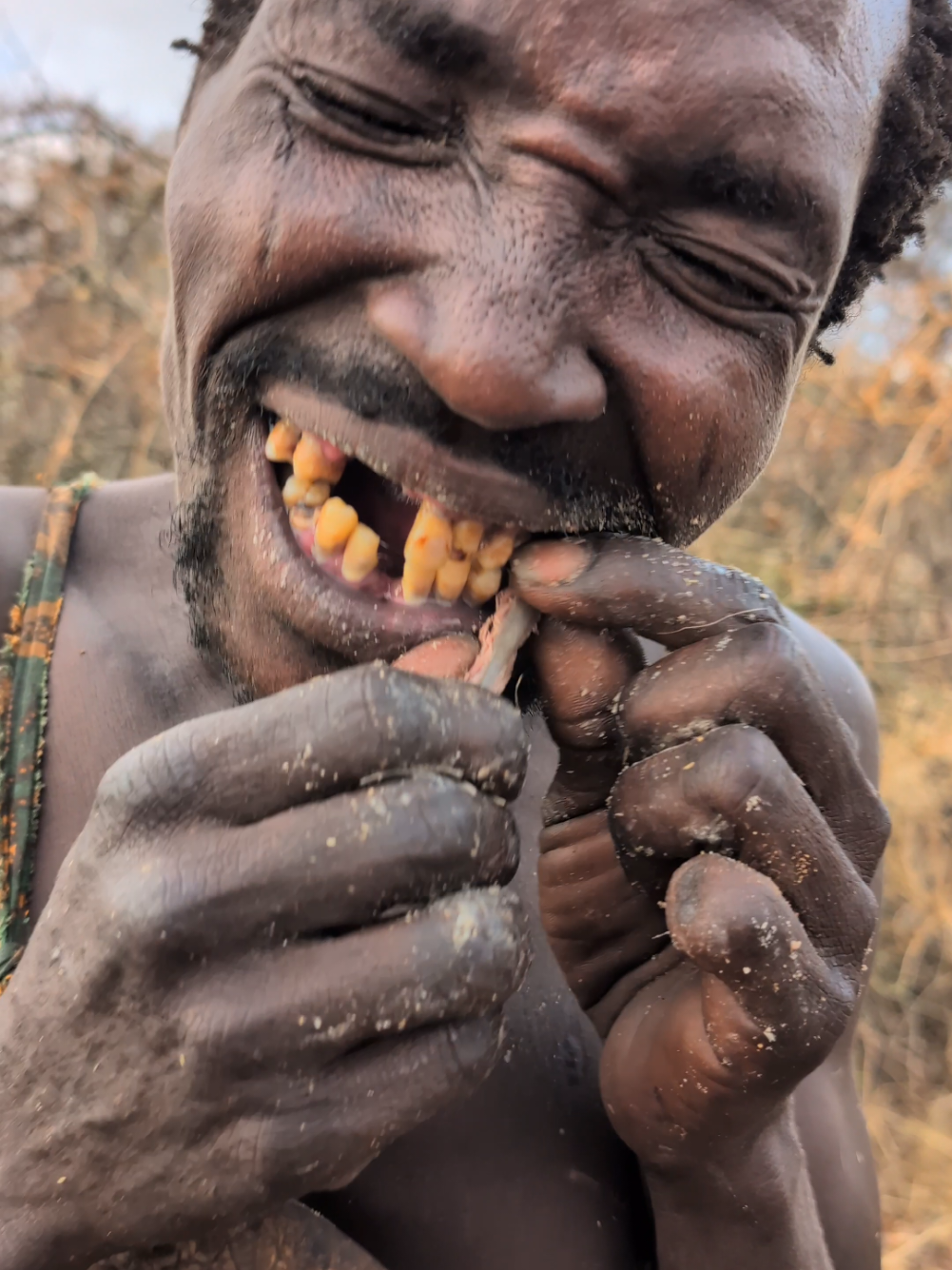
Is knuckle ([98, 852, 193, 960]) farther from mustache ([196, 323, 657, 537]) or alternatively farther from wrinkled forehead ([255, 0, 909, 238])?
wrinkled forehead ([255, 0, 909, 238])

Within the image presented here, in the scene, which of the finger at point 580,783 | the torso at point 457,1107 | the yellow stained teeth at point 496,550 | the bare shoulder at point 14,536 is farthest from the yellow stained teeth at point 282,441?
the bare shoulder at point 14,536

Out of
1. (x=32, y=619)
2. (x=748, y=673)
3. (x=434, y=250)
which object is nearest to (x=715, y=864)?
(x=748, y=673)

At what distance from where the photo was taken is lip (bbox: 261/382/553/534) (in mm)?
974

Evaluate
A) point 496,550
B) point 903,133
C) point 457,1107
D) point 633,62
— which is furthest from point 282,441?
point 903,133

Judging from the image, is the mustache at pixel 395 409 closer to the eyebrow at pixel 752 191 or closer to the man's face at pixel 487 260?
the man's face at pixel 487 260

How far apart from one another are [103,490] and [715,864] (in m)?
1.31

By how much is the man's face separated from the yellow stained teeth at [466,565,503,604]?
1.6 inches

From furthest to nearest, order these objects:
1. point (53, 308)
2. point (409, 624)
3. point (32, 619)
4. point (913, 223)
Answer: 1. point (53, 308)
2. point (913, 223)
3. point (32, 619)
4. point (409, 624)

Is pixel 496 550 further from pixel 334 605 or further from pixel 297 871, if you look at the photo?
pixel 297 871

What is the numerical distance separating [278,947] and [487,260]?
0.67 m

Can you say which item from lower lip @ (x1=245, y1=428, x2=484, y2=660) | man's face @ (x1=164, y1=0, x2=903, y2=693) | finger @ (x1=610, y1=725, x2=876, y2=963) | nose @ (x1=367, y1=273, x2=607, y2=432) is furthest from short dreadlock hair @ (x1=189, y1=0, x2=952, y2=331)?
finger @ (x1=610, y1=725, x2=876, y2=963)

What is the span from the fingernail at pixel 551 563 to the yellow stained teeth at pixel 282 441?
0.29 metres

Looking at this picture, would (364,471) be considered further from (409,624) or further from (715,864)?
(715,864)

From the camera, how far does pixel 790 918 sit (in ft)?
2.86
